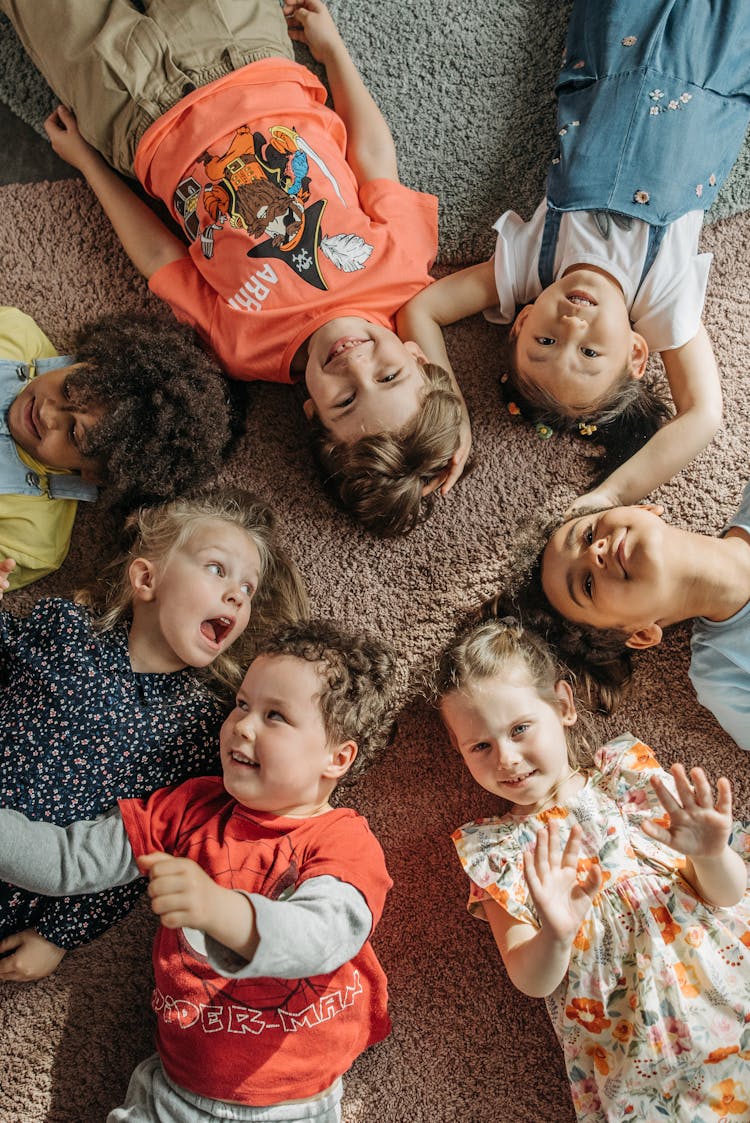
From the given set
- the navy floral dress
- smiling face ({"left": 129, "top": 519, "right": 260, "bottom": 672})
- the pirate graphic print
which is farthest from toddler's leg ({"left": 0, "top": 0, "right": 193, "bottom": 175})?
the navy floral dress

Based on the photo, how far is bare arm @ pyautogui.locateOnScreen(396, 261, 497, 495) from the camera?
152 cm

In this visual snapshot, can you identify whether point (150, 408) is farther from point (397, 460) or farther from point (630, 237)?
point (630, 237)

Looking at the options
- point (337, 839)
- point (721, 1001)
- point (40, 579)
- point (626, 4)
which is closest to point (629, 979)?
point (721, 1001)

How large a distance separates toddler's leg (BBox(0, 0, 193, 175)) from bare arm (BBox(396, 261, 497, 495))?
53 centimetres

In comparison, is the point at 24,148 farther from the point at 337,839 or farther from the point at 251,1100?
the point at 251,1100

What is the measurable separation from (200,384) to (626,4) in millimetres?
946

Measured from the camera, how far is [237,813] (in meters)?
1.32

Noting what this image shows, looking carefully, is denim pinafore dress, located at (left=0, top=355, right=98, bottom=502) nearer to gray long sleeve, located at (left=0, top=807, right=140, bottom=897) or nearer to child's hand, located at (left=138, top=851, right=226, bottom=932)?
gray long sleeve, located at (left=0, top=807, right=140, bottom=897)

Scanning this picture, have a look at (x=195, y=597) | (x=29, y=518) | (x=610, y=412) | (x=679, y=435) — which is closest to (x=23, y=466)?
(x=29, y=518)

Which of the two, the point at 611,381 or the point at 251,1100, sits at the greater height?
the point at 611,381

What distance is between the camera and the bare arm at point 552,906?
1.16 meters

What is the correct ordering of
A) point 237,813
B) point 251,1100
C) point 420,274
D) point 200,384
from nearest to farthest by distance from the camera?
point 251,1100, point 237,813, point 200,384, point 420,274

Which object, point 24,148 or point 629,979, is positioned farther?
point 24,148

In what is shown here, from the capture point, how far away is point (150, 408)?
140 cm
